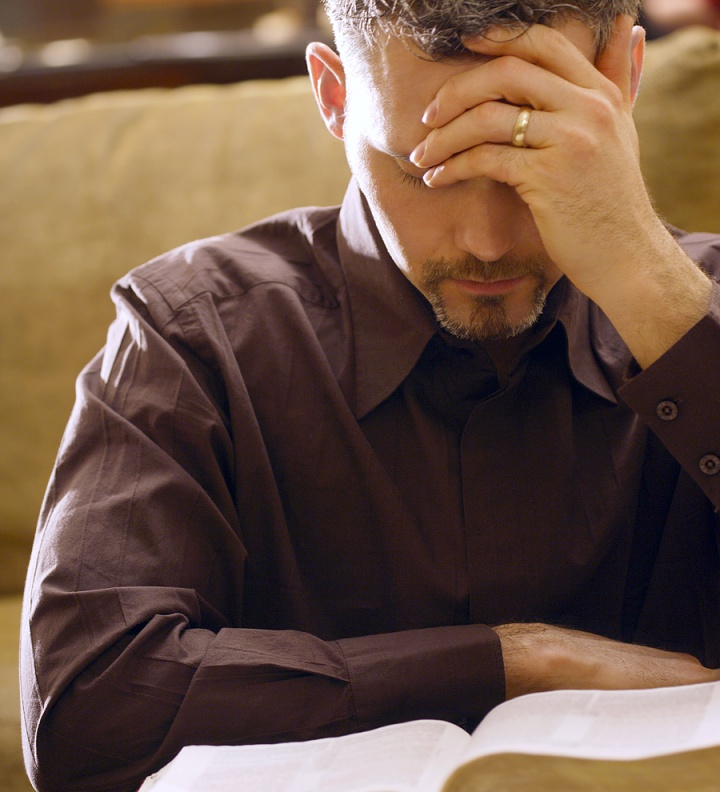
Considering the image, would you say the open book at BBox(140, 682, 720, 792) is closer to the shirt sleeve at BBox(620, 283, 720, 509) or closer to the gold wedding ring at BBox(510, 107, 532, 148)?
the shirt sleeve at BBox(620, 283, 720, 509)

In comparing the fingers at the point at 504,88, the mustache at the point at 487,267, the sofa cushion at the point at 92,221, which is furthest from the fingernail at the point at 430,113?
the sofa cushion at the point at 92,221

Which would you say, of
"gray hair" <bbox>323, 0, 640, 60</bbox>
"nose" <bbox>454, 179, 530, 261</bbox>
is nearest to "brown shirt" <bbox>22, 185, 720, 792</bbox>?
"nose" <bbox>454, 179, 530, 261</bbox>

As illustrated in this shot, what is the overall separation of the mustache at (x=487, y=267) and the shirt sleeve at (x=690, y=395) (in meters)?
0.14

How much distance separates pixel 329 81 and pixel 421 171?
20cm

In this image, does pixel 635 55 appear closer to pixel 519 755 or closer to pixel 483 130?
pixel 483 130

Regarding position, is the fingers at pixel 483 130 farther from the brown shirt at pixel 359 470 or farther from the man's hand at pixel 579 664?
the man's hand at pixel 579 664

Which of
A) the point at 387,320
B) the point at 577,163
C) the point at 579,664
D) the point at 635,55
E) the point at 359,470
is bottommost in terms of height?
the point at 579,664

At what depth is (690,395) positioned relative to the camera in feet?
2.59

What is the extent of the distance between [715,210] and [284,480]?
2.49 ft

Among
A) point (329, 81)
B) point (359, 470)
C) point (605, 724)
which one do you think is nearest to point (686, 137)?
point (329, 81)

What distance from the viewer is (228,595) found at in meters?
0.91

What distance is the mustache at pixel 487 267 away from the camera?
33.5 inches

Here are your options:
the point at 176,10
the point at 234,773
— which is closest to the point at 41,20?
the point at 176,10

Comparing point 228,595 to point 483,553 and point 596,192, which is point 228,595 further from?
point 596,192
